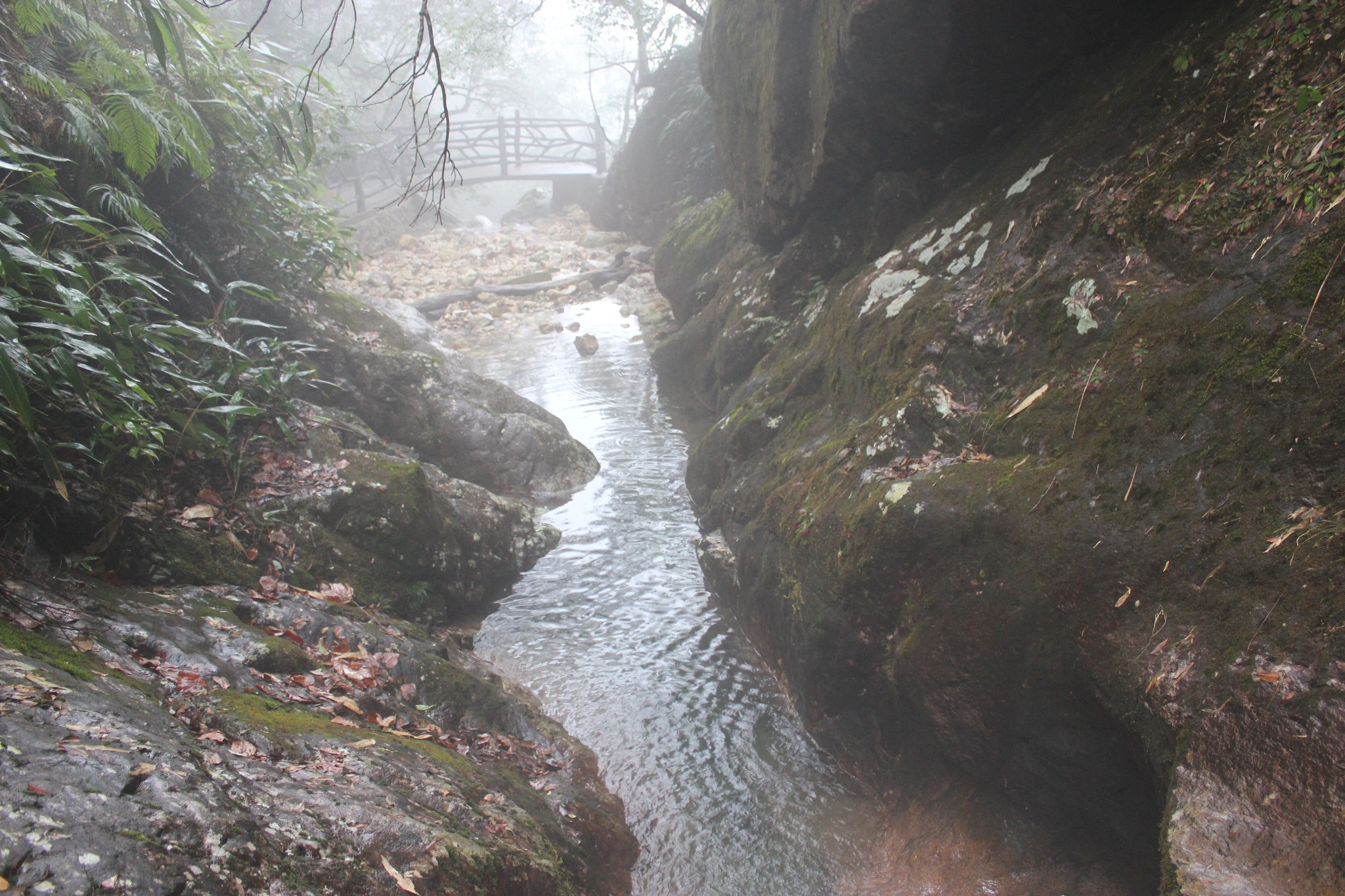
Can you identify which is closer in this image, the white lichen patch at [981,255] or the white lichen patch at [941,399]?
the white lichen patch at [941,399]

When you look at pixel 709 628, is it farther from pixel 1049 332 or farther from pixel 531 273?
pixel 531 273

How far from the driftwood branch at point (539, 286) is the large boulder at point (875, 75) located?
9296 mm

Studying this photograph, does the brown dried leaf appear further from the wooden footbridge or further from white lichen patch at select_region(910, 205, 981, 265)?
the wooden footbridge

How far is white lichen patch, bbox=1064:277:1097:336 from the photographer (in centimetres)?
320

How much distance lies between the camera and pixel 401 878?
2055mm

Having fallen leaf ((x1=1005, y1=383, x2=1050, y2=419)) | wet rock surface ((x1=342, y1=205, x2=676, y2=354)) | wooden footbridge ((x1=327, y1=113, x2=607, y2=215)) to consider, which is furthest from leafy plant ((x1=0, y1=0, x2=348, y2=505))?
wooden footbridge ((x1=327, y1=113, x2=607, y2=215))

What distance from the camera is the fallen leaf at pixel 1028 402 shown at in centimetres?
330

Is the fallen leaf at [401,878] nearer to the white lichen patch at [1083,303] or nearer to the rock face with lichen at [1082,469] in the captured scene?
the rock face with lichen at [1082,469]

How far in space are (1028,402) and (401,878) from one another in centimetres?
325

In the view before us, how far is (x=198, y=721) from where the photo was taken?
2352 millimetres

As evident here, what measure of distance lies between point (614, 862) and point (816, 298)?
5.40 metres

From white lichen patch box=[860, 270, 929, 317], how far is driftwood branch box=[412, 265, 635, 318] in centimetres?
1233

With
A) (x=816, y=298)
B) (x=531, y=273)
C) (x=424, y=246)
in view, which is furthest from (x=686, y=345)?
(x=424, y=246)

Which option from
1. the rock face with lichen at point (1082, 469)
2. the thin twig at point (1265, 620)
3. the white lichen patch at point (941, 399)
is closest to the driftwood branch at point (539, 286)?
the rock face with lichen at point (1082, 469)
